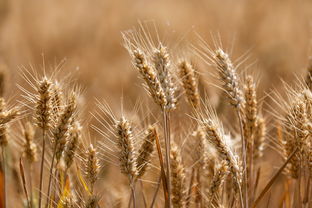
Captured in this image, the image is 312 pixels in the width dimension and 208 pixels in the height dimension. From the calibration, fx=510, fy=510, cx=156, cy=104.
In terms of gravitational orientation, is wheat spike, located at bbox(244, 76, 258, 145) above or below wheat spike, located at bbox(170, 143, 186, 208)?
above

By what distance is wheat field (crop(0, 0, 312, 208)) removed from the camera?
142cm

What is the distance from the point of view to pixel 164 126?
4.36 feet

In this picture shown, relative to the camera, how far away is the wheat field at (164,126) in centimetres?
142

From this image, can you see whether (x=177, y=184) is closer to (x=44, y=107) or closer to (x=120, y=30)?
(x=44, y=107)

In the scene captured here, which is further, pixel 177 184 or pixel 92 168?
pixel 177 184

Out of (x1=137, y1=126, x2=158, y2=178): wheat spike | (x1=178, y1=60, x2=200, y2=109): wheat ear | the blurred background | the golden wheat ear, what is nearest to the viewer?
the golden wheat ear

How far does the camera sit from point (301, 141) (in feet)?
4.69

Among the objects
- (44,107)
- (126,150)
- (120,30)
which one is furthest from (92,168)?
(120,30)

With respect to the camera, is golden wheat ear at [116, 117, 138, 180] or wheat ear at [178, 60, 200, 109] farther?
wheat ear at [178, 60, 200, 109]

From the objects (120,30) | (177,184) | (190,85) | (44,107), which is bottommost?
(177,184)

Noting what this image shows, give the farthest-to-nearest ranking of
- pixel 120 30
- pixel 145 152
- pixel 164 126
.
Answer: pixel 120 30 < pixel 145 152 < pixel 164 126

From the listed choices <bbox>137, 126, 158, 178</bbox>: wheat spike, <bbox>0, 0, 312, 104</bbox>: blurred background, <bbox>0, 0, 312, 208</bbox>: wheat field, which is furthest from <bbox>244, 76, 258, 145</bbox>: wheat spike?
<bbox>0, 0, 312, 104</bbox>: blurred background

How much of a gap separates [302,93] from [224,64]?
267 mm

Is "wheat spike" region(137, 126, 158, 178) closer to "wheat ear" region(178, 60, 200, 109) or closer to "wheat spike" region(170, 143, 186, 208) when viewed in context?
"wheat spike" region(170, 143, 186, 208)
